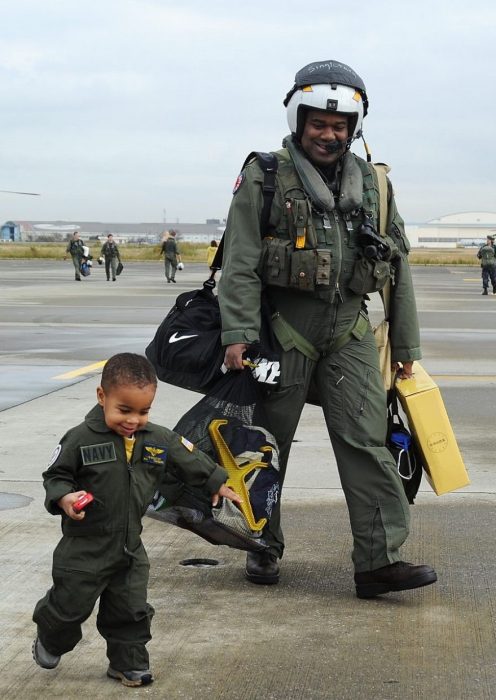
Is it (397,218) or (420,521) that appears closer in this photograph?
(397,218)

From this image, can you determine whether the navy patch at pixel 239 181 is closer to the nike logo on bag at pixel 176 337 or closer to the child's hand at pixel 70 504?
the nike logo on bag at pixel 176 337

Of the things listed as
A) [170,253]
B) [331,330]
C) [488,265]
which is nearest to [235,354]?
[331,330]

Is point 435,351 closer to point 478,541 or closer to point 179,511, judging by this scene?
point 478,541

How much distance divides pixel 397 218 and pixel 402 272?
0.23 meters

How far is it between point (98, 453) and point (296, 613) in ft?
4.10

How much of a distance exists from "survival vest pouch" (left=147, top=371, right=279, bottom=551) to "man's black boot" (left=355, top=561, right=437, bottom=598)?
1.37ft

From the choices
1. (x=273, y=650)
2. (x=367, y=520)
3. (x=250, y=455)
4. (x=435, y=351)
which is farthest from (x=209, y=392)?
(x=435, y=351)

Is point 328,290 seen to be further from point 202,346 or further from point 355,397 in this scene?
point 202,346

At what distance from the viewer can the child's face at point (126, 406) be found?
136 inches

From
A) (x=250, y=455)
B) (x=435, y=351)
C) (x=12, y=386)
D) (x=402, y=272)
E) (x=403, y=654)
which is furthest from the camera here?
(x=435, y=351)

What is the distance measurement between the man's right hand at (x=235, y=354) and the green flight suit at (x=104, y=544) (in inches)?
34.5

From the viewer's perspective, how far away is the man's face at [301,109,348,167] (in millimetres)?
4527

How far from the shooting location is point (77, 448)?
349 cm

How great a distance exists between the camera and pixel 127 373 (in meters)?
3.46
